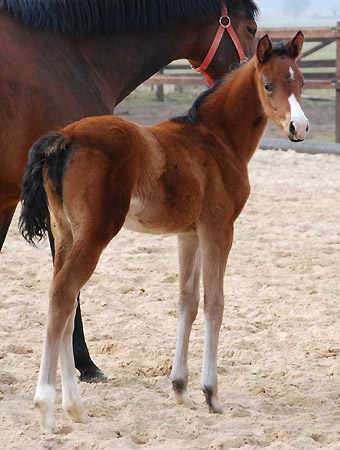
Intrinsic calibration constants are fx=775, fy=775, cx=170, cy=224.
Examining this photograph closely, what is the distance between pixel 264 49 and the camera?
3.40m

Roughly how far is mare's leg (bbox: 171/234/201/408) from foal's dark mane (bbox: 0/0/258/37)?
1.22 m

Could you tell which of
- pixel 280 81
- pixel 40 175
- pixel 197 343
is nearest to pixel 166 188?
pixel 40 175

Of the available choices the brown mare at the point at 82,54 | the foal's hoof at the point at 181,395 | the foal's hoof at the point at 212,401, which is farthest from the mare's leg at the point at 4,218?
the foal's hoof at the point at 212,401

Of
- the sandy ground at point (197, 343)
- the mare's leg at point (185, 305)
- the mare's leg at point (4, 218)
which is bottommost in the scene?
the sandy ground at point (197, 343)

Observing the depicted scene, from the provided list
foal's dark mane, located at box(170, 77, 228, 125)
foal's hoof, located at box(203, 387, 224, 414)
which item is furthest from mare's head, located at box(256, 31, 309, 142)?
foal's hoof, located at box(203, 387, 224, 414)

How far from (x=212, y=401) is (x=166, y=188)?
3.15 feet

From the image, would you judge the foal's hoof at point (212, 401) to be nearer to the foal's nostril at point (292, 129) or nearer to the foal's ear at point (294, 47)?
the foal's nostril at point (292, 129)

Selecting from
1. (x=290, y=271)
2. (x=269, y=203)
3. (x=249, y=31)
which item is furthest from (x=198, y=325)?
(x=269, y=203)

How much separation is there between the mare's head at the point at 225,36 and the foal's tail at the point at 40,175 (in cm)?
155

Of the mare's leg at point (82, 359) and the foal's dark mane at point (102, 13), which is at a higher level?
the foal's dark mane at point (102, 13)

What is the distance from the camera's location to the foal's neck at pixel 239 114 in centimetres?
355

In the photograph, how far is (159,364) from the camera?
3969 mm

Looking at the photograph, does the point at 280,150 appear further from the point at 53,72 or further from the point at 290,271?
the point at 53,72

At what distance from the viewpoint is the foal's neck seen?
3.55 m
